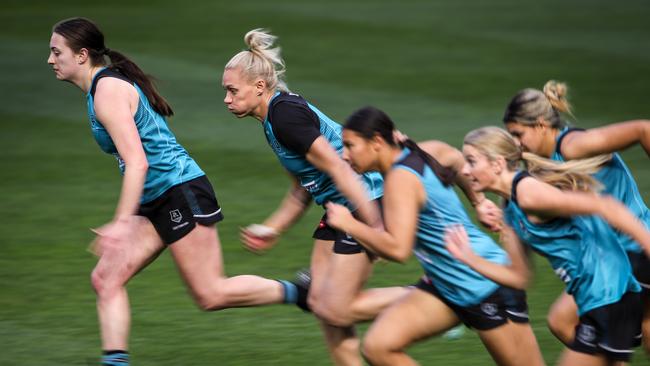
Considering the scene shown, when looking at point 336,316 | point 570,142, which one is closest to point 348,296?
point 336,316

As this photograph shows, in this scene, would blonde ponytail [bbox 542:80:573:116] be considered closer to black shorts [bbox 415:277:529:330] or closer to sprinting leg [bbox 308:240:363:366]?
black shorts [bbox 415:277:529:330]

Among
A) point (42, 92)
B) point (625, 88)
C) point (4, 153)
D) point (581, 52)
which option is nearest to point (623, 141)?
point (4, 153)

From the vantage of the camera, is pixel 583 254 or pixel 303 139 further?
pixel 303 139

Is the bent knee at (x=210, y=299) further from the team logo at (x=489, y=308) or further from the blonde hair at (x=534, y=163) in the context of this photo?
the blonde hair at (x=534, y=163)

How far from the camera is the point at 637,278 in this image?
612 cm

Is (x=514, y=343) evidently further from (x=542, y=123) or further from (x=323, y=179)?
(x=323, y=179)

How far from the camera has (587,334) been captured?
17.9ft

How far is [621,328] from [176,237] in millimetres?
2539

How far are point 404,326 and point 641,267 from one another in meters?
1.34

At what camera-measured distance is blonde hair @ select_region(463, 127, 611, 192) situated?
5.51 meters

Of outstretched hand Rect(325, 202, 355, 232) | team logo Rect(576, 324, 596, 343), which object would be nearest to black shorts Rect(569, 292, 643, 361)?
team logo Rect(576, 324, 596, 343)

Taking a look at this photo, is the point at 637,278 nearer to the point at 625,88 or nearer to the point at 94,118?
the point at 94,118

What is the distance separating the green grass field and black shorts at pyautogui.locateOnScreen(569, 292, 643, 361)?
1577mm

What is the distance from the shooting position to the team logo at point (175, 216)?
6621mm
